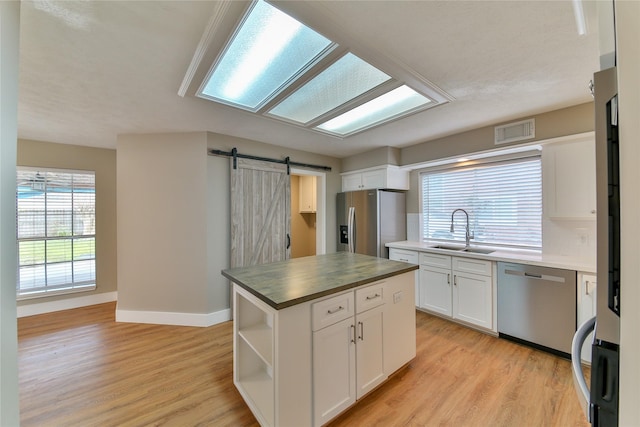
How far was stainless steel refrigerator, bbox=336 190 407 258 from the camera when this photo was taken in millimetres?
3758

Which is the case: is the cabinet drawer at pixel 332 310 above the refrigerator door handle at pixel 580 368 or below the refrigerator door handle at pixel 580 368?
below

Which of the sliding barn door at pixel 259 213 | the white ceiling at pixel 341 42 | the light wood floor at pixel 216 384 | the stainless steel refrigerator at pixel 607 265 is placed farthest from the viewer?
the sliding barn door at pixel 259 213

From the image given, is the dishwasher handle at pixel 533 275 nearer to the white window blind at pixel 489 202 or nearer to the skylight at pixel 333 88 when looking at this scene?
the white window blind at pixel 489 202

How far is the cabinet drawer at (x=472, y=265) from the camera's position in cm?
274

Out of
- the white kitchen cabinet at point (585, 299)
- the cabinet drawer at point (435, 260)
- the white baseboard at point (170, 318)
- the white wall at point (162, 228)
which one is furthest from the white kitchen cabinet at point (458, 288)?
the white wall at point (162, 228)

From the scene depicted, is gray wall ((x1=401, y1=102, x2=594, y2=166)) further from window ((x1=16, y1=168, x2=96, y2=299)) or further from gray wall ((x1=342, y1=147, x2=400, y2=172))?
window ((x1=16, y1=168, x2=96, y2=299))

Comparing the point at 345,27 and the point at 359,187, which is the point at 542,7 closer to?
the point at 345,27

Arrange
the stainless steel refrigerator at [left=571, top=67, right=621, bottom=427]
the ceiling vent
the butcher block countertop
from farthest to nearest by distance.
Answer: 1. the ceiling vent
2. the butcher block countertop
3. the stainless steel refrigerator at [left=571, top=67, right=621, bottom=427]

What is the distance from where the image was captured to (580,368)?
72 cm

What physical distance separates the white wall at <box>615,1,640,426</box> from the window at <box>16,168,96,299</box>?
5366mm

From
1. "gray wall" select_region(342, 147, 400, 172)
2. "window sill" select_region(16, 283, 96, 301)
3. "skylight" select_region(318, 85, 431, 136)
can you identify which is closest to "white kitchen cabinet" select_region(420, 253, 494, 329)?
"gray wall" select_region(342, 147, 400, 172)

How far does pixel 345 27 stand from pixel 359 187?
2967 mm

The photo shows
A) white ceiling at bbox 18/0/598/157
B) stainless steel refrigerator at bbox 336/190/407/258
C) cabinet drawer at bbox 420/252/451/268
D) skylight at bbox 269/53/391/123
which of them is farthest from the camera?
stainless steel refrigerator at bbox 336/190/407/258

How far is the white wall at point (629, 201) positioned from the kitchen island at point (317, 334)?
1.17m
